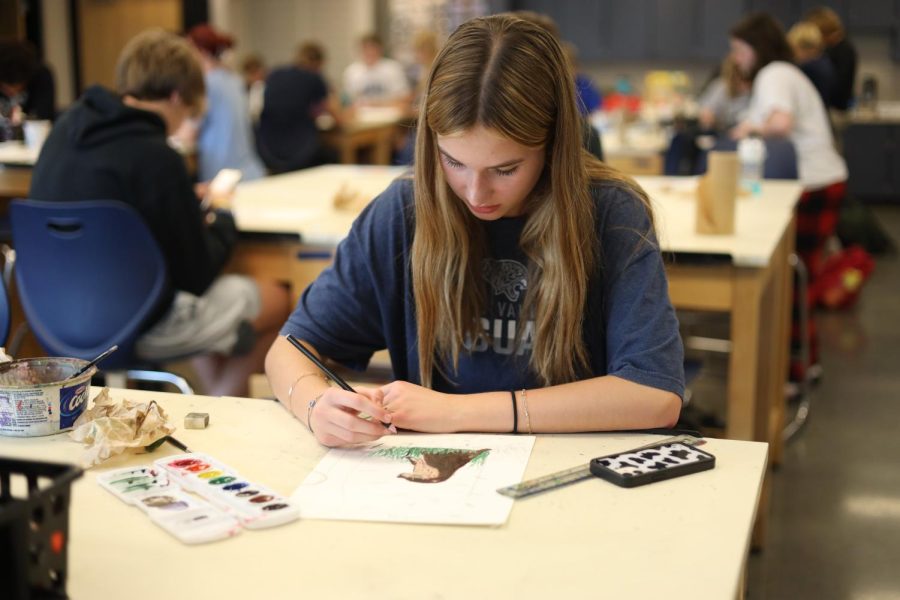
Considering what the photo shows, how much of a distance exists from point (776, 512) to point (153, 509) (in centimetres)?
218

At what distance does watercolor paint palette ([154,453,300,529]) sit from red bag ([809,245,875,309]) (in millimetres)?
4268

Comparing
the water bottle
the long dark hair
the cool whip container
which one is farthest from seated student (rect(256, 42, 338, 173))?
the cool whip container

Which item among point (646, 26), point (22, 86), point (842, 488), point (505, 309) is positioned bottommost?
point (842, 488)

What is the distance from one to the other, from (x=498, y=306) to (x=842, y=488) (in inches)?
73.8

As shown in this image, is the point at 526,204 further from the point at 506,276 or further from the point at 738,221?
the point at 738,221

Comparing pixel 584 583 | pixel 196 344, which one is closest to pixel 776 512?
pixel 196 344

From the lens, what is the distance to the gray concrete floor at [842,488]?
2.51 metres

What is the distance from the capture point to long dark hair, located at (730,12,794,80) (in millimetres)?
4570

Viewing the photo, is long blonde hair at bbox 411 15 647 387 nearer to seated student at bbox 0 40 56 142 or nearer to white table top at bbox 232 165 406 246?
white table top at bbox 232 165 406 246

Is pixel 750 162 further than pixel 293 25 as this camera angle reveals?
No

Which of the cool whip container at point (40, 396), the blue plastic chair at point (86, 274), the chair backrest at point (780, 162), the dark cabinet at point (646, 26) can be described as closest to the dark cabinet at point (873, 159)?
the dark cabinet at point (646, 26)

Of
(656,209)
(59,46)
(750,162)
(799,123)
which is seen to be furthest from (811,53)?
(59,46)

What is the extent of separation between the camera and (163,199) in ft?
8.75

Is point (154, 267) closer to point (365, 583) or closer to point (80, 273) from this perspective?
point (80, 273)
